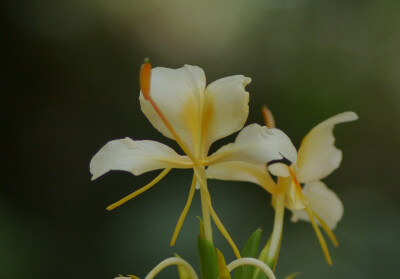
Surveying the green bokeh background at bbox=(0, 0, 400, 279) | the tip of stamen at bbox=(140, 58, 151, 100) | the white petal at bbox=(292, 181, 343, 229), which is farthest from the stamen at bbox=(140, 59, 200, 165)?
the green bokeh background at bbox=(0, 0, 400, 279)

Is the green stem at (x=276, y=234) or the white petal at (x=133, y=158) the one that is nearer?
the white petal at (x=133, y=158)

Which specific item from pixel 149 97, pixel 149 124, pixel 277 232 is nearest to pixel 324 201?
pixel 277 232

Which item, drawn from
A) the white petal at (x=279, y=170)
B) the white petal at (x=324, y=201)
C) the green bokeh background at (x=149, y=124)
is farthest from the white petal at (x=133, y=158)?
the green bokeh background at (x=149, y=124)

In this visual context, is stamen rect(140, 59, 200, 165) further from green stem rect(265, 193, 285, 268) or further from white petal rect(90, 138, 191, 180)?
green stem rect(265, 193, 285, 268)

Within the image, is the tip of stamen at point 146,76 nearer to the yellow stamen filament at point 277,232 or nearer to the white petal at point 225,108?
the white petal at point 225,108

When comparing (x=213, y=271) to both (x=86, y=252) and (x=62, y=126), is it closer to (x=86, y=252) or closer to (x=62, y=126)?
(x=86, y=252)
